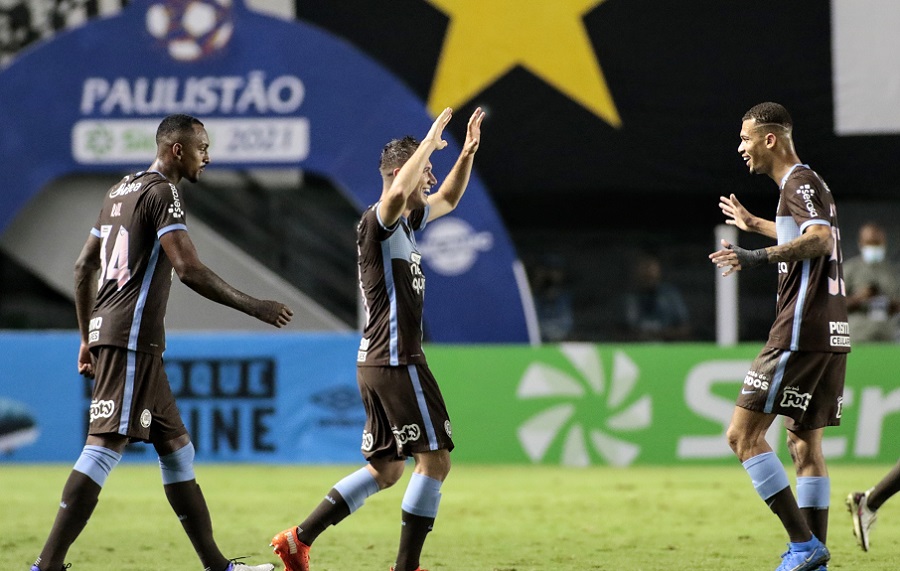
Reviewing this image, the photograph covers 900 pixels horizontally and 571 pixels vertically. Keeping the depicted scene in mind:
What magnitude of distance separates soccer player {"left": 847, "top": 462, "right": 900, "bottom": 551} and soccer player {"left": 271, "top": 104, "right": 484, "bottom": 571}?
261 centimetres

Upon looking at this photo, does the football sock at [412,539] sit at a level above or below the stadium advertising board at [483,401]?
below

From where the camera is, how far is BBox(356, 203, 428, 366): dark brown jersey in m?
6.37

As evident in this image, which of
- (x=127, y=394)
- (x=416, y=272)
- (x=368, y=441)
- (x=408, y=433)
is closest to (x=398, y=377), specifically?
(x=408, y=433)

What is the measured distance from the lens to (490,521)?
30.2 feet

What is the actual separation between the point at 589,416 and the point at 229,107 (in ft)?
18.9

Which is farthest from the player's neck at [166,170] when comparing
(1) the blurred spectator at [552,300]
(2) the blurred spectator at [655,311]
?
(2) the blurred spectator at [655,311]

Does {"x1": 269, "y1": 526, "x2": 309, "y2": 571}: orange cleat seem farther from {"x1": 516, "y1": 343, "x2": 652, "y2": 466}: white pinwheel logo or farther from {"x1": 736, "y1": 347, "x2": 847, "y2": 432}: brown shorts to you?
{"x1": 516, "y1": 343, "x2": 652, "y2": 466}: white pinwheel logo

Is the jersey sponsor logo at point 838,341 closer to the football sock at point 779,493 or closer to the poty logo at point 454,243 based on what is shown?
the football sock at point 779,493

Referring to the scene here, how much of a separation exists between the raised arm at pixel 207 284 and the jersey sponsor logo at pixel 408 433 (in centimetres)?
80

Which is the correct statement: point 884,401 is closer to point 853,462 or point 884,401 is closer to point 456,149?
point 853,462

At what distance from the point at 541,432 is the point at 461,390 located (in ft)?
2.85

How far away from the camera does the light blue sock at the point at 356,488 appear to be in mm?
6562

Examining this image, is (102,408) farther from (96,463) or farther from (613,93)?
(613,93)

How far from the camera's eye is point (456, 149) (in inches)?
576
